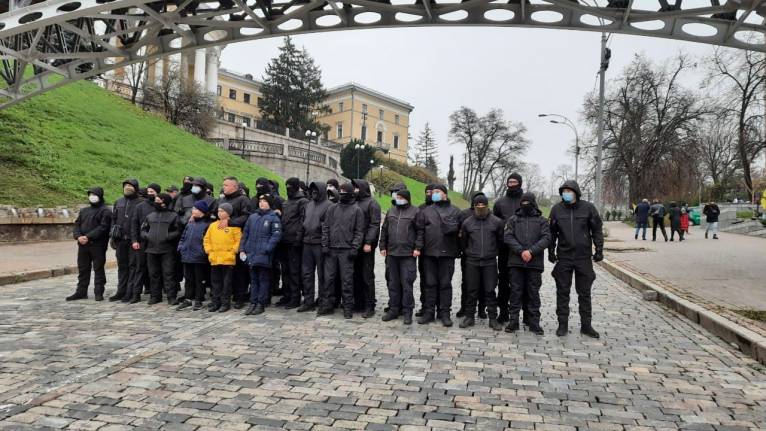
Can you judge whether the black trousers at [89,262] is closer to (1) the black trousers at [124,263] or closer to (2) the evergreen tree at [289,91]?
(1) the black trousers at [124,263]

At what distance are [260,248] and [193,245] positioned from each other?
1180 mm

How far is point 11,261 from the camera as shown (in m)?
12.3

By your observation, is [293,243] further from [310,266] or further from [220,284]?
[220,284]

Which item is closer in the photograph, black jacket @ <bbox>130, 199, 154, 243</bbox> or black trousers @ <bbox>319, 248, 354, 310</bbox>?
black trousers @ <bbox>319, 248, 354, 310</bbox>

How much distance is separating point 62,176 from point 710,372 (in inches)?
871

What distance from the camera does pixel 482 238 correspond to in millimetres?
7355

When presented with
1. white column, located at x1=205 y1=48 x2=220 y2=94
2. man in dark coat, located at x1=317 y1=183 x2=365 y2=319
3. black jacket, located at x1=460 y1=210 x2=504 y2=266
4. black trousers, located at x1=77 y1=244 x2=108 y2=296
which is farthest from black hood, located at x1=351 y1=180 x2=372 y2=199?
white column, located at x1=205 y1=48 x2=220 y2=94

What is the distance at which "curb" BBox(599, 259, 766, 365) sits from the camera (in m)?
5.71

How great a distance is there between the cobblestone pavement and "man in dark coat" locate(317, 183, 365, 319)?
1.63 ft

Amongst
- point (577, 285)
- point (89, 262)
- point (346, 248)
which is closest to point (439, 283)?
point (346, 248)

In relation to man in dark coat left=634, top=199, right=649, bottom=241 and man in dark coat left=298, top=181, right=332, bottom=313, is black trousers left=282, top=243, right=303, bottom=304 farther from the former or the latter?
man in dark coat left=634, top=199, right=649, bottom=241

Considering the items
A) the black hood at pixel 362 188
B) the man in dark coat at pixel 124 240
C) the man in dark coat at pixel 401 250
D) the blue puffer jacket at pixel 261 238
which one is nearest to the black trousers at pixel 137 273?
the man in dark coat at pixel 124 240

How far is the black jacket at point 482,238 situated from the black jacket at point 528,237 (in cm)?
20

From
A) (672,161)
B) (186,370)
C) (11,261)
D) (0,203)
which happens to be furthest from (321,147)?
(186,370)
